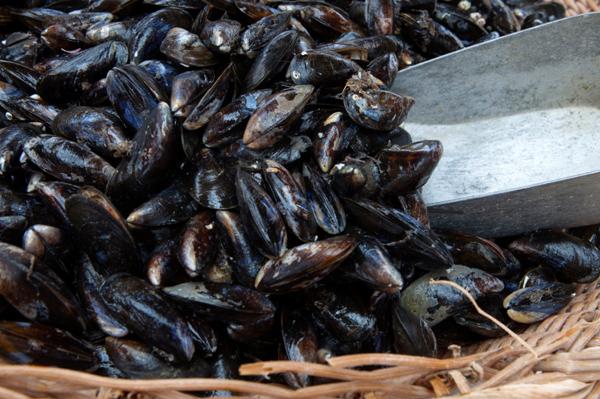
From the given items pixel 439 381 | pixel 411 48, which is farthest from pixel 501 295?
pixel 411 48

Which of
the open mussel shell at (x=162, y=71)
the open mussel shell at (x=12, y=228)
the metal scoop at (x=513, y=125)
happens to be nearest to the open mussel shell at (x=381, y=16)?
the metal scoop at (x=513, y=125)

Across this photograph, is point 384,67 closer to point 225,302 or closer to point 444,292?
point 444,292

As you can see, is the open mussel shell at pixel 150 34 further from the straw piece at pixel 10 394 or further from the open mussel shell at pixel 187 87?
the straw piece at pixel 10 394

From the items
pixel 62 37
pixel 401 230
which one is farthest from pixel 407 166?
pixel 62 37

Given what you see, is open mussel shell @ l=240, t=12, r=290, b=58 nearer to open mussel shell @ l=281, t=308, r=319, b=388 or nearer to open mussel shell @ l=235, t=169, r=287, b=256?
open mussel shell @ l=235, t=169, r=287, b=256

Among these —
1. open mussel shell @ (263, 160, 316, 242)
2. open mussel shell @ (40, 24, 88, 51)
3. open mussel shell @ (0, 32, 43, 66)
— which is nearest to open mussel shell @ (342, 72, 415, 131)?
open mussel shell @ (263, 160, 316, 242)

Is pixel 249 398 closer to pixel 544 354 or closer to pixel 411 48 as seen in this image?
pixel 544 354

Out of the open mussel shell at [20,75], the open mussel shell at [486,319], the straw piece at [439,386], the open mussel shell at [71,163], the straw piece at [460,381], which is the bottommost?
the open mussel shell at [486,319]
